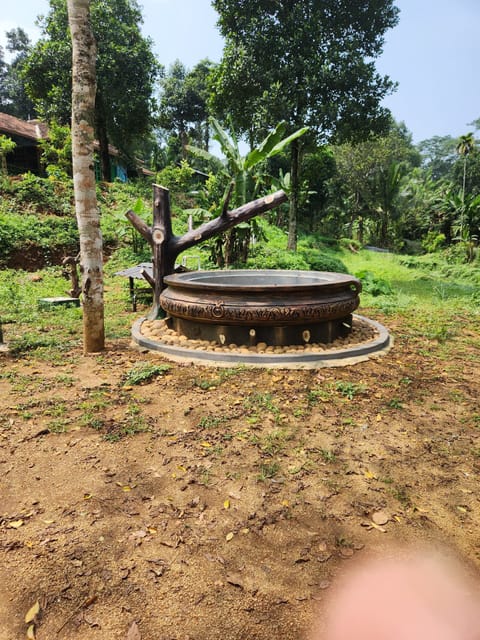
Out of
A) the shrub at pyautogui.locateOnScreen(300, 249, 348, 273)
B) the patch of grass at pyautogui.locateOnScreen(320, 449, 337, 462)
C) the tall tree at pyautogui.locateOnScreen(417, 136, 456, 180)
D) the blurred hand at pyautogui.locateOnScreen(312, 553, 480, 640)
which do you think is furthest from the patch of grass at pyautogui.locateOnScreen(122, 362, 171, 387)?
the tall tree at pyautogui.locateOnScreen(417, 136, 456, 180)

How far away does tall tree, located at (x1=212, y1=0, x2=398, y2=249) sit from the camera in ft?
51.9

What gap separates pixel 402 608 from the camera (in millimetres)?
1826

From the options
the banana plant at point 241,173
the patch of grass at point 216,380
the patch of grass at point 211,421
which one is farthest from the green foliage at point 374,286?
the patch of grass at point 211,421

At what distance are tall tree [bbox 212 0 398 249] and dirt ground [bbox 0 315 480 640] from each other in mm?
13434

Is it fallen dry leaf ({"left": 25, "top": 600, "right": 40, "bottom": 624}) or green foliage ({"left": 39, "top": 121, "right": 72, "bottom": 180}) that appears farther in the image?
green foliage ({"left": 39, "top": 121, "right": 72, "bottom": 180})

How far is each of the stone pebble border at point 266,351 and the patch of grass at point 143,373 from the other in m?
0.43

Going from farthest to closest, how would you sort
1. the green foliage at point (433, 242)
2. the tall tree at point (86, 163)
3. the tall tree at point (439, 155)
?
1. the tall tree at point (439, 155)
2. the green foliage at point (433, 242)
3. the tall tree at point (86, 163)

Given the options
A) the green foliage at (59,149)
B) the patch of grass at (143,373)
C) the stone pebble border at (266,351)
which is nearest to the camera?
the patch of grass at (143,373)

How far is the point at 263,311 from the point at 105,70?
21699mm

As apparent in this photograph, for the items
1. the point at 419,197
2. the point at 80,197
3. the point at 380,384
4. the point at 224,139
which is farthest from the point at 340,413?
the point at 419,197

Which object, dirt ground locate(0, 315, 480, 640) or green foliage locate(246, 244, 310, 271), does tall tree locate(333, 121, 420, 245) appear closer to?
green foliage locate(246, 244, 310, 271)

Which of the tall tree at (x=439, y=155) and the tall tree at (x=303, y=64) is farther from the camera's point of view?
the tall tree at (x=439, y=155)

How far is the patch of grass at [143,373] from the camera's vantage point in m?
4.48

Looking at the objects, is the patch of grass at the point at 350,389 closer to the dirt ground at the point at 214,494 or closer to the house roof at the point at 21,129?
the dirt ground at the point at 214,494
